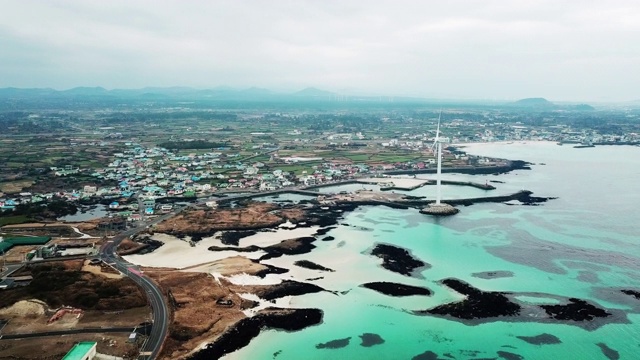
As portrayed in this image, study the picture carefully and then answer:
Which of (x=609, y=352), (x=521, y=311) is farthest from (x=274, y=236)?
(x=609, y=352)

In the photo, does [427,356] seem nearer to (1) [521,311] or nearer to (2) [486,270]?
(1) [521,311]

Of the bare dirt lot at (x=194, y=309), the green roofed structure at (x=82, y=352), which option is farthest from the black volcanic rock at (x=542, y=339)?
the green roofed structure at (x=82, y=352)

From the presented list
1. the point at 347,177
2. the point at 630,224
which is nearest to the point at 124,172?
the point at 347,177

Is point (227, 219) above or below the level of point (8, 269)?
above

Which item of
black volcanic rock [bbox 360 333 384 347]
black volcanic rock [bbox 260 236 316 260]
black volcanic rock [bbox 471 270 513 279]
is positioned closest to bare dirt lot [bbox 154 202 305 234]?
black volcanic rock [bbox 260 236 316 260]

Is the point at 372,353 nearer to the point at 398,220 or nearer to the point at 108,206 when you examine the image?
the point at 398,220

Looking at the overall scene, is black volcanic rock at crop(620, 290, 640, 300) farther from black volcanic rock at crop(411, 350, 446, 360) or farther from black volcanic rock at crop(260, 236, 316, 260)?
black volcanic rock at crop(260, 236, 316, 260)
